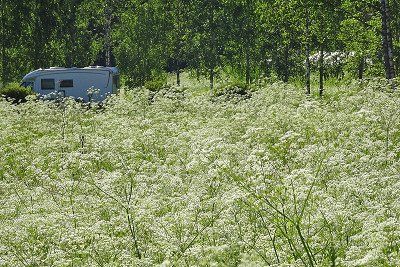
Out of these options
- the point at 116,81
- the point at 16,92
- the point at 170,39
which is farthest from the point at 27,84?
the point at 170,39

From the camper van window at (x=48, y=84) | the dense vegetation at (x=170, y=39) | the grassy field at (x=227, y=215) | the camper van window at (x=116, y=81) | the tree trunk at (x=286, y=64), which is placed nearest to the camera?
the grassy field at (x=227, y=215)

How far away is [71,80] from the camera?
42.2 metres

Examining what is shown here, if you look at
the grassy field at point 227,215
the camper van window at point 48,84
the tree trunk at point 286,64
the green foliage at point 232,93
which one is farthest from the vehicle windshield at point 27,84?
the grassy field at point 227,215

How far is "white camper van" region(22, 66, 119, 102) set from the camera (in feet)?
137

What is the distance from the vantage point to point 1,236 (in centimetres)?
893

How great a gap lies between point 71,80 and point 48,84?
151 centimetres

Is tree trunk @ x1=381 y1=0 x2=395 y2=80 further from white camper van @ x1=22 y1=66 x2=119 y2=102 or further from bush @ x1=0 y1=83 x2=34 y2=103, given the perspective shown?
bush @ x1=0 y1=83 x2=34 y2=103

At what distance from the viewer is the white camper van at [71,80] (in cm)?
4181

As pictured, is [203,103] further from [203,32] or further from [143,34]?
[143,34]

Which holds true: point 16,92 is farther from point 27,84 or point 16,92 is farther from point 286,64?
point 286,64

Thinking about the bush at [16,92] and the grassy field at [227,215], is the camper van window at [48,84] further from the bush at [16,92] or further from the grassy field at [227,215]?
the grassy field at [227,215]

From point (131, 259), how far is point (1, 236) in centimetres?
220

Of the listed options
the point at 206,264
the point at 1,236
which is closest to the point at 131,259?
the point at 206,264

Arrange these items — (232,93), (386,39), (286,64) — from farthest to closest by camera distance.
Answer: (286,64)
(232,93)
(386,39)
